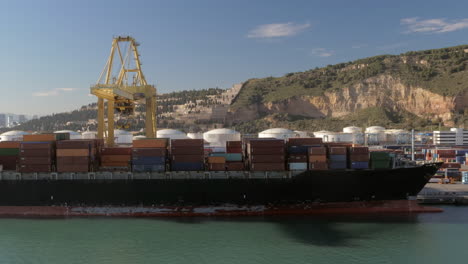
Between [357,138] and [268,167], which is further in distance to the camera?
[357,138]

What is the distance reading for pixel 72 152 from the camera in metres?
24.9

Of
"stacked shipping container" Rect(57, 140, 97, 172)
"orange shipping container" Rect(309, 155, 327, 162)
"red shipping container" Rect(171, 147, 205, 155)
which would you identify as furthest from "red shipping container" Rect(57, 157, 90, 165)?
"orange shipping container" Rect(309, 155, 327, 162)

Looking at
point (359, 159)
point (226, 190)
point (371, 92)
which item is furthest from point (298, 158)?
point (371, 92)

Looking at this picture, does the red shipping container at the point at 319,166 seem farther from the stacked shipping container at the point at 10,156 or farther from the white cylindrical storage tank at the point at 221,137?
the white cylindrical storage tank at the point at 221,137

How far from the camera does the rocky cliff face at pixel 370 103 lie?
281 ft

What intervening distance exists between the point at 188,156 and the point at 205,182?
7.33 ft

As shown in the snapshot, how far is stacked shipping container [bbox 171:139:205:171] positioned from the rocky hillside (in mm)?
74122

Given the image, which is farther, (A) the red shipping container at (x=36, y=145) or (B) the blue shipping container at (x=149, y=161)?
(A) the red shipping container at (x=36, y=145)

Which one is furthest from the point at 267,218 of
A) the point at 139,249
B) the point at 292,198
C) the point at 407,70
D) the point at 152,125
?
the point at 407,70

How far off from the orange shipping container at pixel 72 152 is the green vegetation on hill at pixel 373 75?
83.7 metres

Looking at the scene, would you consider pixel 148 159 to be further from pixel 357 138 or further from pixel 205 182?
pixel 357 138

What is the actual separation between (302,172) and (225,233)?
6730 mm

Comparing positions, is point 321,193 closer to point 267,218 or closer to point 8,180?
point 267,218

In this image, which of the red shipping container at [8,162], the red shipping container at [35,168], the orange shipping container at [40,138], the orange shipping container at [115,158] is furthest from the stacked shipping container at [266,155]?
the red shipping container at [8,162]
